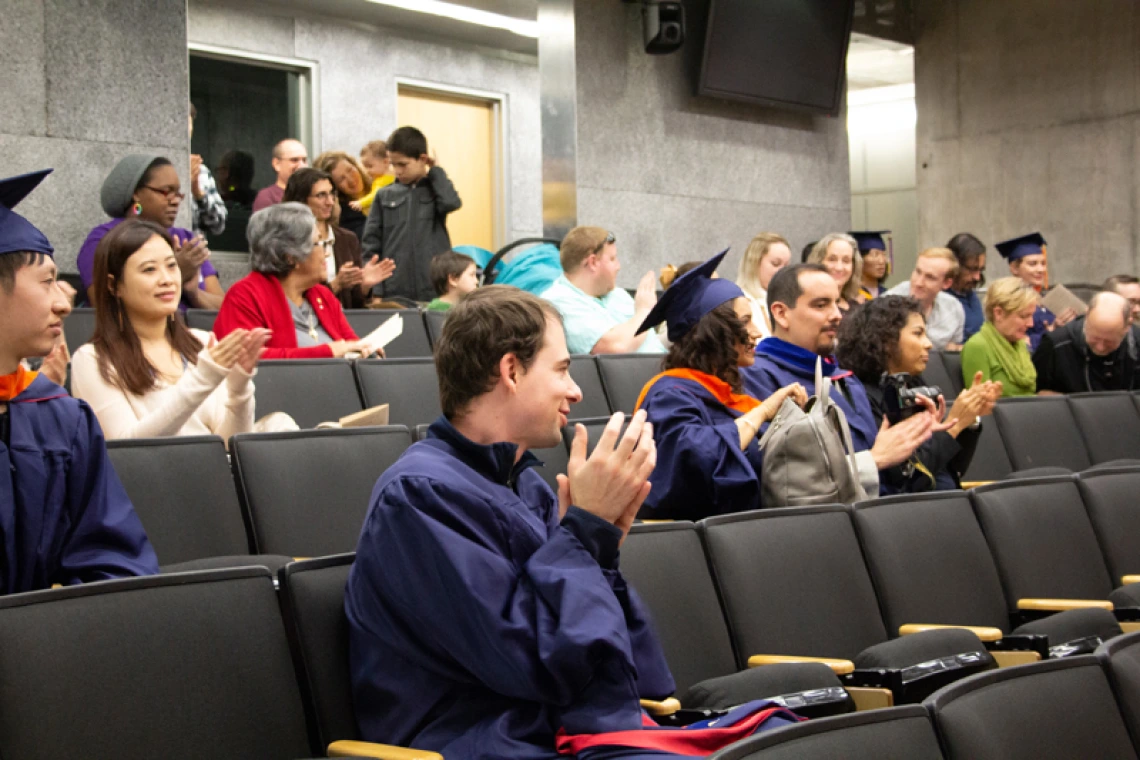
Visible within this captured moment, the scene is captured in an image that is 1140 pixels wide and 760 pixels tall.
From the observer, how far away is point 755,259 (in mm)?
6562

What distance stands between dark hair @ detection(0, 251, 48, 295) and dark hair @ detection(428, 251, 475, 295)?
4.17m

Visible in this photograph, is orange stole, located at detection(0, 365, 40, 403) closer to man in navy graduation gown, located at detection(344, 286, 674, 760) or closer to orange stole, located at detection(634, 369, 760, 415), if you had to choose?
man in navy graduation gown, located at detection(344, 286, 674, 760)

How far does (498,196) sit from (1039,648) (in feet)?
32.0

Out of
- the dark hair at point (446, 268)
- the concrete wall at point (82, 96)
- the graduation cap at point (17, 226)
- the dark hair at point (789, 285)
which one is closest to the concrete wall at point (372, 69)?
the concrete wall at point (82, 96)

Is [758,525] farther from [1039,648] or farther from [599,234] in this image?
[599,234]

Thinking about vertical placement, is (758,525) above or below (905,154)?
below

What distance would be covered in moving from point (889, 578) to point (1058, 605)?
496 millimetres

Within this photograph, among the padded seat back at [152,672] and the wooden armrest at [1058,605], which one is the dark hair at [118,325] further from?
the wooden armrest at [1058,605]

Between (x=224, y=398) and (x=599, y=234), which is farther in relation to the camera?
(x=599, y=234)

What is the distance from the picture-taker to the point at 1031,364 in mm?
6660

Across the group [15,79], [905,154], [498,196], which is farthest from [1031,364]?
[905,154]

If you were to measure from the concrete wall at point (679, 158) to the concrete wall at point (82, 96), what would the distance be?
128 inches

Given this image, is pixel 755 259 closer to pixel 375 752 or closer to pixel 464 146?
pixel 375 752

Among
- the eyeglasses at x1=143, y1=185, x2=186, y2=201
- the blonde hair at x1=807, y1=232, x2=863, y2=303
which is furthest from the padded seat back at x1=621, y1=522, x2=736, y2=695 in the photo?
the blonde hair at x1=807, y1=232, x2=863, y2=303
